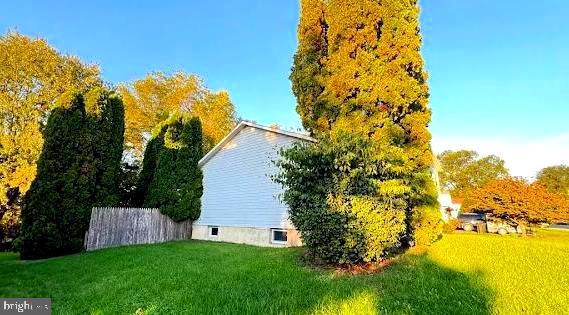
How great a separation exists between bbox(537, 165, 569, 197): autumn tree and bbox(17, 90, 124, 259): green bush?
75.7 meters

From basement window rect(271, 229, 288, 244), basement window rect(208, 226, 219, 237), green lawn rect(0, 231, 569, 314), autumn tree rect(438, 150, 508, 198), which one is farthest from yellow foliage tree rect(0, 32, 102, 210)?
autumn tree rect(438, 150, 508, 198)

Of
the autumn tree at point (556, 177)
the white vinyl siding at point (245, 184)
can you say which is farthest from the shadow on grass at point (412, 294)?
the autumn tree at point (556, 177)

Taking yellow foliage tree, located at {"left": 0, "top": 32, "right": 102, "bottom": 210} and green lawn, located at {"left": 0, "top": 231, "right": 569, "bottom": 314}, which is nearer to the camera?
green lawn, located at {"left": 0, "top": 231, "right": 569, "bottom": 314}

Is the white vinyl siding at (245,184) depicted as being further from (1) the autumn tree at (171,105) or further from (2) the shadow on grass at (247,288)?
(1) the autumn tree at (171,105)

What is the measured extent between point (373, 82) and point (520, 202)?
2065 centimetres

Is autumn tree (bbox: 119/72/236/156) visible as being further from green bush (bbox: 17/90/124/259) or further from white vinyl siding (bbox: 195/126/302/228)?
green bush (bbox: 17/90/124/259)

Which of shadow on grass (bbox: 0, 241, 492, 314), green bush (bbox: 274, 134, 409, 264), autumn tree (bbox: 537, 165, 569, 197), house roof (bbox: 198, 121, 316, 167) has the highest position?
autumn tree (bbox: 537, 165, 569, 197)

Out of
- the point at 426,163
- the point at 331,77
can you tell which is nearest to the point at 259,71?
the point at 331,77

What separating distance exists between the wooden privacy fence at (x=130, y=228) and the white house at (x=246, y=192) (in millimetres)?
1418

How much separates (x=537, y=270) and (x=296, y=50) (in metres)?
8.96

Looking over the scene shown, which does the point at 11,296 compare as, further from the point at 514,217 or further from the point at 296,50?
the point at 514,217

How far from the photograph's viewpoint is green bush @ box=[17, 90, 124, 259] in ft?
39.9

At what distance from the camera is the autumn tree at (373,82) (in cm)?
949

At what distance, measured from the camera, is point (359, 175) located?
7.59 metres
